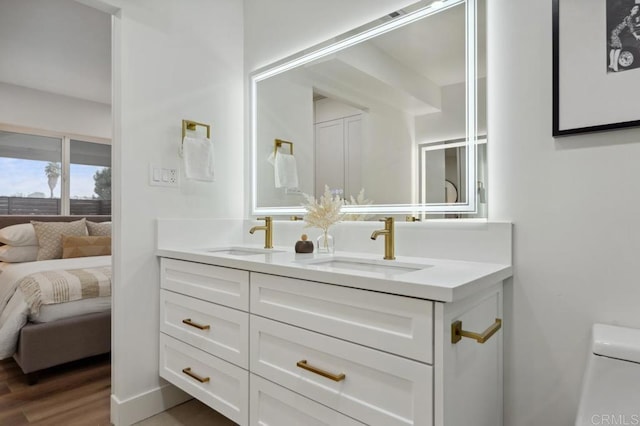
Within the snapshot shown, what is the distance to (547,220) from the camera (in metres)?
1.29

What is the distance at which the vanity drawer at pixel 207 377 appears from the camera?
1462mm

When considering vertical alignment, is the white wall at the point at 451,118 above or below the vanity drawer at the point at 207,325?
above

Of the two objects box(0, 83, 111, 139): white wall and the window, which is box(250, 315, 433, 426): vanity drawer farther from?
box(0, 83, 111, 139): white wall

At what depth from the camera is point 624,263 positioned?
114cm

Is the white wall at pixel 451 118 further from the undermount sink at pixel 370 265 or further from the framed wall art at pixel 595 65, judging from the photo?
the undermount sink at pixel 370 265

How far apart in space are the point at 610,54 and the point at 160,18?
2021 millimetres

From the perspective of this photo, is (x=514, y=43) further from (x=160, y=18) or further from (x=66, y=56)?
(x=66, y=56)

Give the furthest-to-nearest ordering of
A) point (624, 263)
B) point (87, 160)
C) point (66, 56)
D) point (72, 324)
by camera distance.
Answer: point (87, 160) → point (66, 56) → point (72, 324) → point (624, 263)

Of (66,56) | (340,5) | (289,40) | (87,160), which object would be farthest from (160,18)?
(87,160)

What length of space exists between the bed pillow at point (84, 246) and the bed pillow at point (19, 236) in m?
0.25

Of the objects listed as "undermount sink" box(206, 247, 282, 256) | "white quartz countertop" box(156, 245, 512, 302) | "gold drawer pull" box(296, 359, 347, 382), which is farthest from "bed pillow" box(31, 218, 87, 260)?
"gold drawer pull" box(296, 359, 347, 382)

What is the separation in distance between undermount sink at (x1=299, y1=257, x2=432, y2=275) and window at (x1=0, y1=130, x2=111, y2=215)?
178 inches

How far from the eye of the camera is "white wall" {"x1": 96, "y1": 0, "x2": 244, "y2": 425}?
183cm

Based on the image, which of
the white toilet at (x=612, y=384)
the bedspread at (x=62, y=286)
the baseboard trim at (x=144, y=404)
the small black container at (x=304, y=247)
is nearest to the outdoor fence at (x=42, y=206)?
the bedspread at (x=62, y=286)
